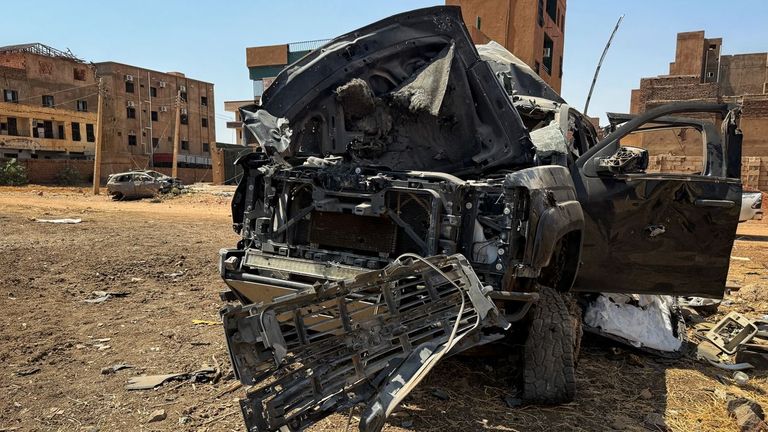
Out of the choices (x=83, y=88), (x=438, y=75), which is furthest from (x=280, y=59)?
(x=438, y=75)

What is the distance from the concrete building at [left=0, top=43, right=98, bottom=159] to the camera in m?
36.3

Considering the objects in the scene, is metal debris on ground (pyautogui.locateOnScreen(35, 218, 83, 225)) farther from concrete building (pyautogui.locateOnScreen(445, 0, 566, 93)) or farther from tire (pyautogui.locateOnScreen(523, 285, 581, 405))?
concrete building (pyautogui.locateOnScreen(445, 0, 566, 93))

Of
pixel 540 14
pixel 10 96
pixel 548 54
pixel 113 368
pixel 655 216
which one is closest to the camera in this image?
pixel 113 368

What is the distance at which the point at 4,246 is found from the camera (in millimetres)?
8477

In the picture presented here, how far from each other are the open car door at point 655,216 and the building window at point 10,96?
151 ft

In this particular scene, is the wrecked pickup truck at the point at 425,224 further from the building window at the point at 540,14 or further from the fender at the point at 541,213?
the building window at the point at 540,14

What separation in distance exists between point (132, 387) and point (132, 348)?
0.80m

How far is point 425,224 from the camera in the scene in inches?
135

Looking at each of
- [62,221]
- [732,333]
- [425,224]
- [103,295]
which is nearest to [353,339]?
[425,224]

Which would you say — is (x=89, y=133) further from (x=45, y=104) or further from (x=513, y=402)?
(x=513, y=402)

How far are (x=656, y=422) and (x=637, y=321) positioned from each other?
1478 millimetres

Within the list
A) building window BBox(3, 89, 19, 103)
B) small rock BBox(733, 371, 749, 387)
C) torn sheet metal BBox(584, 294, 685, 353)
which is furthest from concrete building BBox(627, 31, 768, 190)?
building window BBox(3, 89, 19, 103)

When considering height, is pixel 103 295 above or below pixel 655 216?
below

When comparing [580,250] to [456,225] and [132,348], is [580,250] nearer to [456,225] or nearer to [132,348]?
[456,225]
